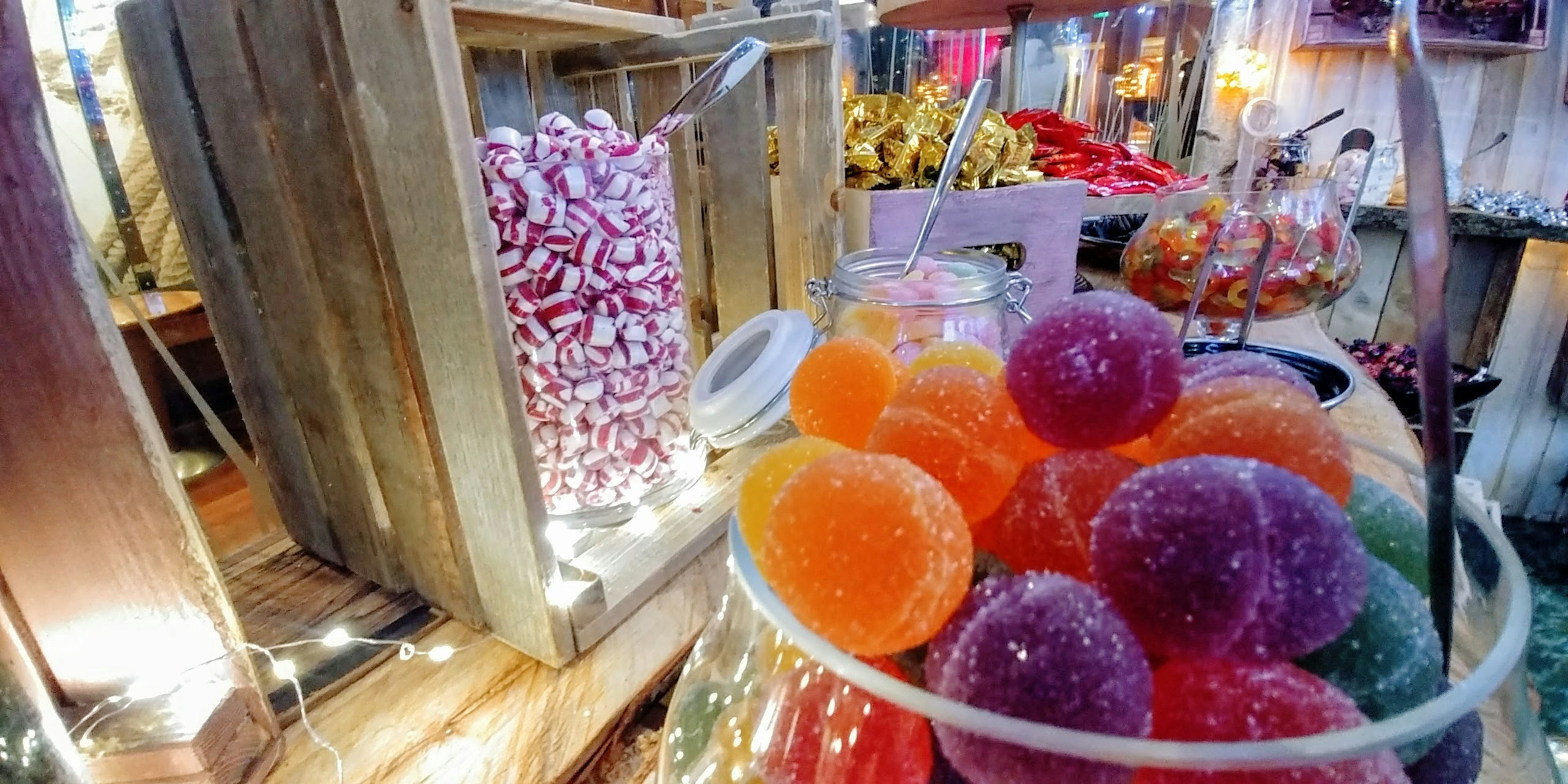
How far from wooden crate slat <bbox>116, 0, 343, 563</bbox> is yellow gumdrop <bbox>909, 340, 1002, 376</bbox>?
0.41 metres

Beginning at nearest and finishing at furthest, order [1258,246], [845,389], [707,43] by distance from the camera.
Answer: [845,389] < [707,43] < [1258,246]

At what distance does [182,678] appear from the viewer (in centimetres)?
34

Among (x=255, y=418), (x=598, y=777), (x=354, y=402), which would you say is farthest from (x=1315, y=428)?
(x=255, y=418)

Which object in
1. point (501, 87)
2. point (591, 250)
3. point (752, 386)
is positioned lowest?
point (752, 386)

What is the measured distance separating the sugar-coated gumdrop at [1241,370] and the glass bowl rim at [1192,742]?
0.25 ft

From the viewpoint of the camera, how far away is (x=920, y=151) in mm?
724

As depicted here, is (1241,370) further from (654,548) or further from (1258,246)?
(1258,246)

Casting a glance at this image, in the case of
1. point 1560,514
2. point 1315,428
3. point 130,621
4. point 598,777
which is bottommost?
point 1560,514

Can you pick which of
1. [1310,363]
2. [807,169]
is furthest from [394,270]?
[1310,363]

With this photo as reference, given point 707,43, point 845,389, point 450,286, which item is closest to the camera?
point 845,389

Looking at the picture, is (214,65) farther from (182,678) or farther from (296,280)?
(182,678)

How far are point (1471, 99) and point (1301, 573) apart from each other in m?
1.84

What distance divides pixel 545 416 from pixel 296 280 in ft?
0.51

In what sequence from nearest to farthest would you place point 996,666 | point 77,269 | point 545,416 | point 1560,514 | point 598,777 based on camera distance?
point 996,666 < point 77,269 < point 598,777 < point 545,416 < point 1560,514
